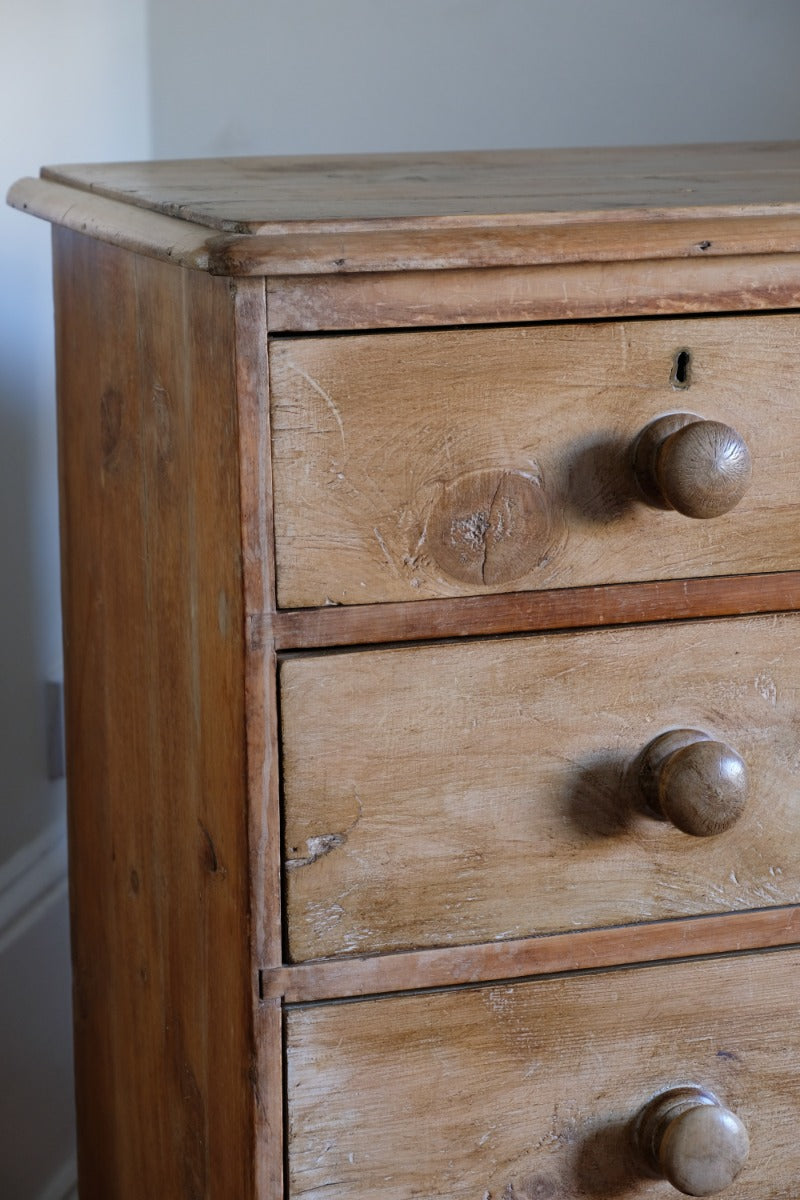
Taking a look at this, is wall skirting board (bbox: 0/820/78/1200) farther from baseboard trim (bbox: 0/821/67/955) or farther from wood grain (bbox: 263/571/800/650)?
wood grain (bbox: 263/571/800/650)

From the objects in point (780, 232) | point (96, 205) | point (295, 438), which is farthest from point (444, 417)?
point (96, 205)

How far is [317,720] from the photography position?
0.64 m

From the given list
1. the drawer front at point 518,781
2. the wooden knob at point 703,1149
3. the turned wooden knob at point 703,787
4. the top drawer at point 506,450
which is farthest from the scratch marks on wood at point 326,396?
the wooden knob at point 703,1149

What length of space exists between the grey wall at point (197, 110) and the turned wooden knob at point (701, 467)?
70 centimetres

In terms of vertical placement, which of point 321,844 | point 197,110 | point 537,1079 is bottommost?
point 537,1079

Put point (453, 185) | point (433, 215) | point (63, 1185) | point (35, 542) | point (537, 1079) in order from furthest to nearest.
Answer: point (63, 1185) → point (35, 542) → point (453, 185) → point (537, 1079) → point (433, 215)

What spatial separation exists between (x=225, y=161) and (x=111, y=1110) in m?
0.73

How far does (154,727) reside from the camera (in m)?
0.81

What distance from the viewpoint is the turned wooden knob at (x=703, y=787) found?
65 centimetres

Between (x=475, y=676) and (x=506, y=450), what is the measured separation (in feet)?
0.35

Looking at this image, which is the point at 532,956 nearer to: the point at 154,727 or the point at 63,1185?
the point at 154,727

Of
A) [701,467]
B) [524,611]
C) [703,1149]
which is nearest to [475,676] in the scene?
[524,611]

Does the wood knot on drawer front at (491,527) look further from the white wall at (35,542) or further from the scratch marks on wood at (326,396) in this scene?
the white wall at (35,542)

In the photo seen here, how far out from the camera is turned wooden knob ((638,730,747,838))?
654mm
